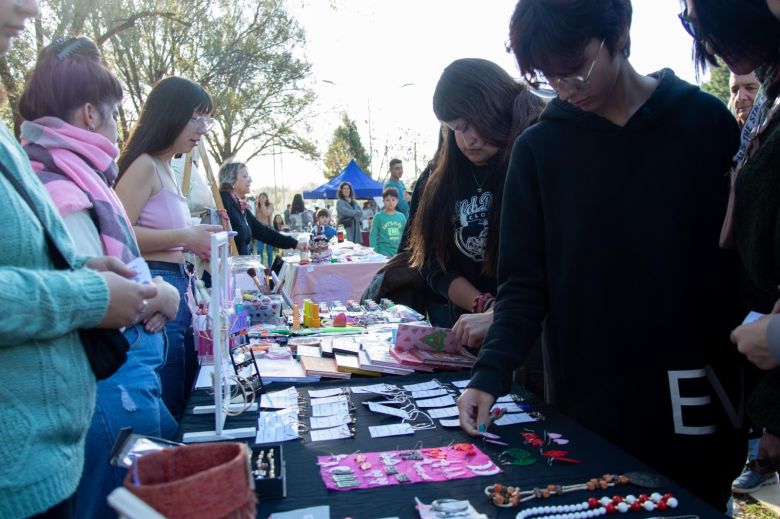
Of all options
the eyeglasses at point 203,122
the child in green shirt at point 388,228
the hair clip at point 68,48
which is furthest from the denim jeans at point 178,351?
the child in green shirt at point 388,228

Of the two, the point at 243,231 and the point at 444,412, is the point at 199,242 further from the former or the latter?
the point at 243,231

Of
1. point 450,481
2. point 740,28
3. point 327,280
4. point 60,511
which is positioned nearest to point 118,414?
point 60,511

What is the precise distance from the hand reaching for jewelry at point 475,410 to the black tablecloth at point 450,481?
0.03 metres

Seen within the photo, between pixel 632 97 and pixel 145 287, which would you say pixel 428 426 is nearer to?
pixel 145 287

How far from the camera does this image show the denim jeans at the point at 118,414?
56.1 inches

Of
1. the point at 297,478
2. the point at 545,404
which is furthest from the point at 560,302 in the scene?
the point at 297,478

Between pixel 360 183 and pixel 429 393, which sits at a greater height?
pixel 360 183

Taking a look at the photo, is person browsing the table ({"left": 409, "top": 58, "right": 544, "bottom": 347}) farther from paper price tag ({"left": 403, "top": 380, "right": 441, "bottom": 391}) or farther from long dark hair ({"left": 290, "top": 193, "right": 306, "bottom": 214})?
long dark hair ({"left": 290, "top": 193, "right": 306, "bottom": 214})

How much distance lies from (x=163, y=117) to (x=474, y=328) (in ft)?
5.11

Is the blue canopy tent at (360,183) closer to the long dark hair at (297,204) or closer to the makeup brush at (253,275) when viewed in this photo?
the long dark hair at (297,204)

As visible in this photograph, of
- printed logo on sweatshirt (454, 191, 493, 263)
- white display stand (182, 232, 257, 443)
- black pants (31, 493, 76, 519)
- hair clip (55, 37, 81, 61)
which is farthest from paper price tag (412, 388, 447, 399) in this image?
hair clip (55, 37, 81, 61)

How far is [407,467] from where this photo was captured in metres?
1.34

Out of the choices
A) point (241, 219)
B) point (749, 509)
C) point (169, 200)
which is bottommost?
point (749, 509)

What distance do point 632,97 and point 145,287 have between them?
46.8 inches
